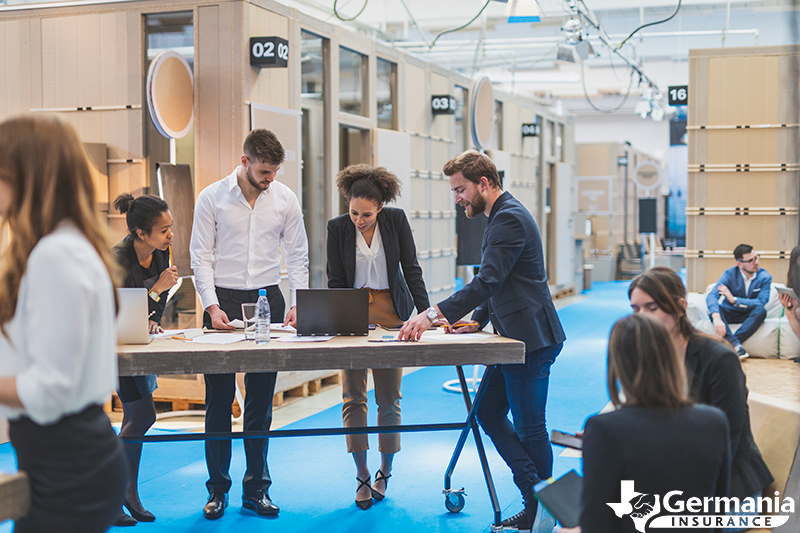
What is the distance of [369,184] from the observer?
361cm

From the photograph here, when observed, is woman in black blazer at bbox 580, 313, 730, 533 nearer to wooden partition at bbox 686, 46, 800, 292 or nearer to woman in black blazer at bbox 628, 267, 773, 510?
woman in black blazer at bbox 628, 267, 773, 510

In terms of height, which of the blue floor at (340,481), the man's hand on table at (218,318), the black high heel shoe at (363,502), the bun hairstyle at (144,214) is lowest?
the blue floor at (340,481)

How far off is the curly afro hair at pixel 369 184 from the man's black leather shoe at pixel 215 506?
5.00ft

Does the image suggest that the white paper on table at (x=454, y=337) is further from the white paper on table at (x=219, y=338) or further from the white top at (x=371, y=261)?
the white paper on table at (x=219, y=338)

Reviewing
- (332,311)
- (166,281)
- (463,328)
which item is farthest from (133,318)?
(463,328)

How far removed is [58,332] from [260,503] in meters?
2.41

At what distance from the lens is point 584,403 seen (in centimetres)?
595

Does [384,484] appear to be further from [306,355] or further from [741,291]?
[741,291]

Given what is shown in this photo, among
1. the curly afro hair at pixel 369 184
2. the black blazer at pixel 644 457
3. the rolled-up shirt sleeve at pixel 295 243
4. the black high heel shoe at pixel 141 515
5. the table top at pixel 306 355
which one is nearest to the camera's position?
the black blazer at pixel 644 457

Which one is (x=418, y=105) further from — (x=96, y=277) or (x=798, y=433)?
(x=96, y=277)

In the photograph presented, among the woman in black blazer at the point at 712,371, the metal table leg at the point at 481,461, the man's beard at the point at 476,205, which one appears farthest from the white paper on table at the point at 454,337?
the woman in black blazer at the point at 712,371

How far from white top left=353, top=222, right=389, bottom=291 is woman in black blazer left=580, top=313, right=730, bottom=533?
2072 mm

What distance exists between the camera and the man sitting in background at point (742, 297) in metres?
6.68

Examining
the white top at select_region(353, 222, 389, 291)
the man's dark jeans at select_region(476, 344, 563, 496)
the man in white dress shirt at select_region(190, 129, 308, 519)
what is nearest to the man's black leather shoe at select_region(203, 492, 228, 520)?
the man in white dress shirt at select_region(190, 129, 308, 519)
